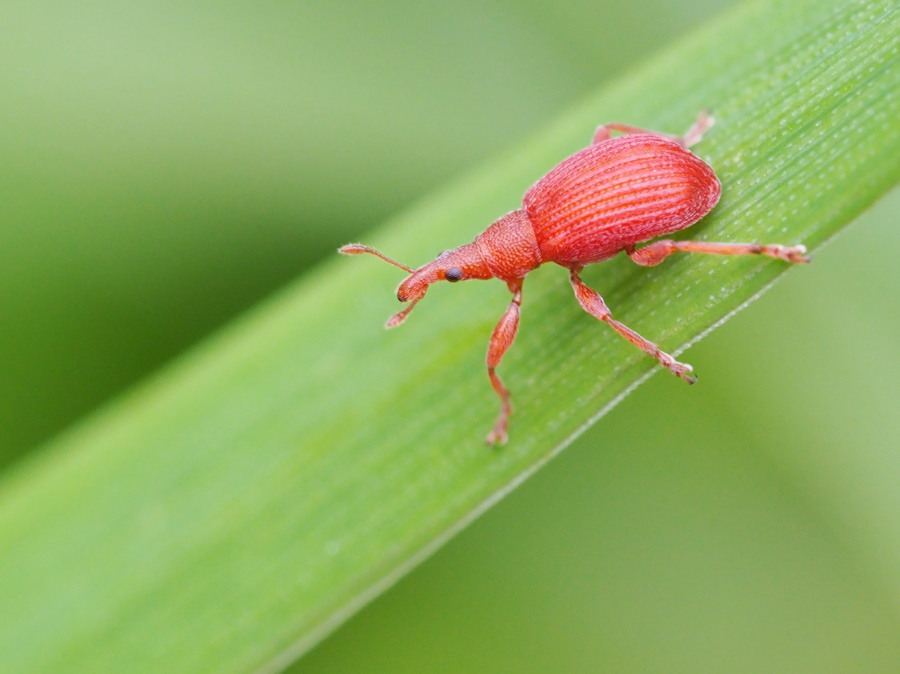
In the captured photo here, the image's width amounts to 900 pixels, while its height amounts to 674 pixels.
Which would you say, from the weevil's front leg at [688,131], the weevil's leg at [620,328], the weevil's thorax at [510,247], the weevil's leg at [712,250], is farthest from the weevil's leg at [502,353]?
the weevil's front leg at [688,131]

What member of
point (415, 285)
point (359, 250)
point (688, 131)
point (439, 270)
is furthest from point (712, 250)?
point (359, 250)

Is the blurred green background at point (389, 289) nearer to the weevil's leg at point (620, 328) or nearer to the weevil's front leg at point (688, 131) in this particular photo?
the weevil's leg at point (620, 328)

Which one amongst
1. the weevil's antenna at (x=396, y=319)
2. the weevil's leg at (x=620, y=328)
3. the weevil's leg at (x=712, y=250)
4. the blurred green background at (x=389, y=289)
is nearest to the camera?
the weevil's leg at (x=712, y=250)

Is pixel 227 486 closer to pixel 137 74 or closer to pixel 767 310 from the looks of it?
pixel 137 74

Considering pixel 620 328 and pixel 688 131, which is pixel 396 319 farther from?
pixel 688 131

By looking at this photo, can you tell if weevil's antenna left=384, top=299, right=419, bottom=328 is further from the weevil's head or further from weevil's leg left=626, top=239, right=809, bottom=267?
weevil's leg left=626, top=239, right=809, bottom=267

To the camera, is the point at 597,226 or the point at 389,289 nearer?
the point at 597,226
